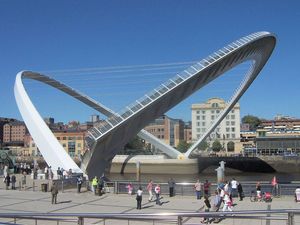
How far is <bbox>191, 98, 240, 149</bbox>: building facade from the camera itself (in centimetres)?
16738

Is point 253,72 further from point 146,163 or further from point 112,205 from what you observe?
point 112,205

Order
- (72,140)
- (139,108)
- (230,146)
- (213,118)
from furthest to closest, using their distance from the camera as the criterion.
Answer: (213,118), (72,140), (230,146), (139,108)

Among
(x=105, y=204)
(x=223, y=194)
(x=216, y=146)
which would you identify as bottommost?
(x=105, y=204)

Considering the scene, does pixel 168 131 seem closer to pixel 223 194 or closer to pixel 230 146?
pixel 230 146

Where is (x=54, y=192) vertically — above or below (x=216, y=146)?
below

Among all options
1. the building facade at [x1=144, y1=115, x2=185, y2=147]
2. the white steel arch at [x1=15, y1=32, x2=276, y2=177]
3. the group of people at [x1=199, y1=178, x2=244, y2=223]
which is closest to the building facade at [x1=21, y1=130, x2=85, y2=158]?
the building facade at [x1=144, y1=115, x2=185, y2=147]

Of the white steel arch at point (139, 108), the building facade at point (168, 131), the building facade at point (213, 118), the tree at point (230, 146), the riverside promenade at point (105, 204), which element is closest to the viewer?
the riverside promenade at point (105, 204)

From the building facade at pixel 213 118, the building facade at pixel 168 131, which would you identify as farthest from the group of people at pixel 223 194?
the building facade at pixel 168 131

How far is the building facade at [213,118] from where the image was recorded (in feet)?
549

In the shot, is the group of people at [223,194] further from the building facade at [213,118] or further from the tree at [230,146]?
the building facade at [213,118]

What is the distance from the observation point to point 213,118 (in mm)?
166625

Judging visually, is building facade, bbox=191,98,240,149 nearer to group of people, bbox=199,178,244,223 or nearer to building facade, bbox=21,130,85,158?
building facade, bbox=21,130,85,158

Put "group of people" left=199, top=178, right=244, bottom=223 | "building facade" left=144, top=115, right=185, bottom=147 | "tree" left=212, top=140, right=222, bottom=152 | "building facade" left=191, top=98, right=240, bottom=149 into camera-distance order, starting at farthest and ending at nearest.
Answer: "building facade" left=144, top=115, right=185, bottom=147, "building facade" left=191, top=98, right=240, bottom=149, "tree" left=212, top=140, right=222, bottom=152, "group of people" left=199, top=178, right=244, bottom=223

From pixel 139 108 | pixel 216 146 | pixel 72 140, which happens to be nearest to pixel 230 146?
pixel 216 146
